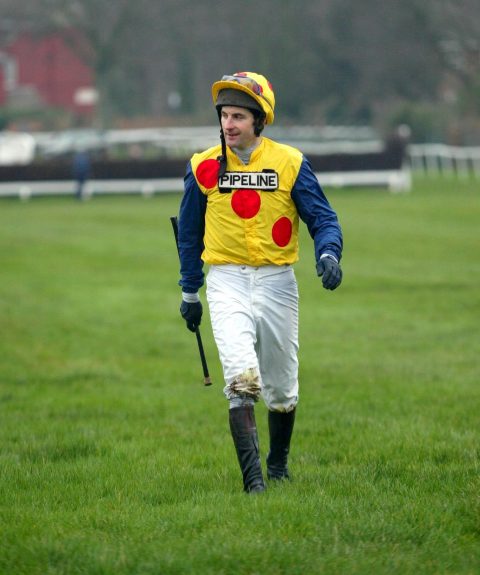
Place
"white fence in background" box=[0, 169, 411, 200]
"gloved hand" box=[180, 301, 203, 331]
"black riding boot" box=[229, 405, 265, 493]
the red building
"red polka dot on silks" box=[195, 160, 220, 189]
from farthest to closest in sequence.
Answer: the red building < "white fence in background" box=[0, 169, 411, 200] < "gloved hand" box=[180, 301, 203, 331] < "red polka dot on silks" box=[195, 160, 220, 189] < "black riding boot" box=[229, 405, 265, 493]

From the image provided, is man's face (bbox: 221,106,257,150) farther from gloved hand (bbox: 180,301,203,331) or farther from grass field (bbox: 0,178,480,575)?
grass field (bbox: 0,178,480,575)

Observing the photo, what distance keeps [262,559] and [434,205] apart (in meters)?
27.5

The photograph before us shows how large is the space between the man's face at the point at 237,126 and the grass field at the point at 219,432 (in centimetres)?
171

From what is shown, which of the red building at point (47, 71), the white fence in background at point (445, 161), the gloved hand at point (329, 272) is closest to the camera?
the gloved hand at point (329, 272)

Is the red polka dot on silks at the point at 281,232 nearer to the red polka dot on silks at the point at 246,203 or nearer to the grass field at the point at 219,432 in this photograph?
the red polka dot on silks at the point at 246,203

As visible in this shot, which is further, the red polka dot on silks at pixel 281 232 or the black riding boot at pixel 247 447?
the red polka dot on silks at pixel 281 232

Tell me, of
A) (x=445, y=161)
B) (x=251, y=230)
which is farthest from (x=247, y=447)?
(x=445, y=161)

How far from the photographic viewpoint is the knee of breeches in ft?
21.1

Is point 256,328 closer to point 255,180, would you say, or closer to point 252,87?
point 255,180

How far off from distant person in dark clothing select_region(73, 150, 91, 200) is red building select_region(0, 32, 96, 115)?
50661 millimetres

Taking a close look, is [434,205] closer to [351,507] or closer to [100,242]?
[100,242]

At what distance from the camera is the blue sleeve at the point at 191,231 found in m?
6.71

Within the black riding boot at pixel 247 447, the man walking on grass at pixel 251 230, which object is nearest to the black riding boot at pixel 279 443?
the man walking on grass at pixel 251 230

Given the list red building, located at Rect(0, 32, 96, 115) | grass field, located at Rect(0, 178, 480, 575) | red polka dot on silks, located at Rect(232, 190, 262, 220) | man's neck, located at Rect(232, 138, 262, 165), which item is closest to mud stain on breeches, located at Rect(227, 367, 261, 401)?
grass field, located at Rect(0, 178, 480, 575)
